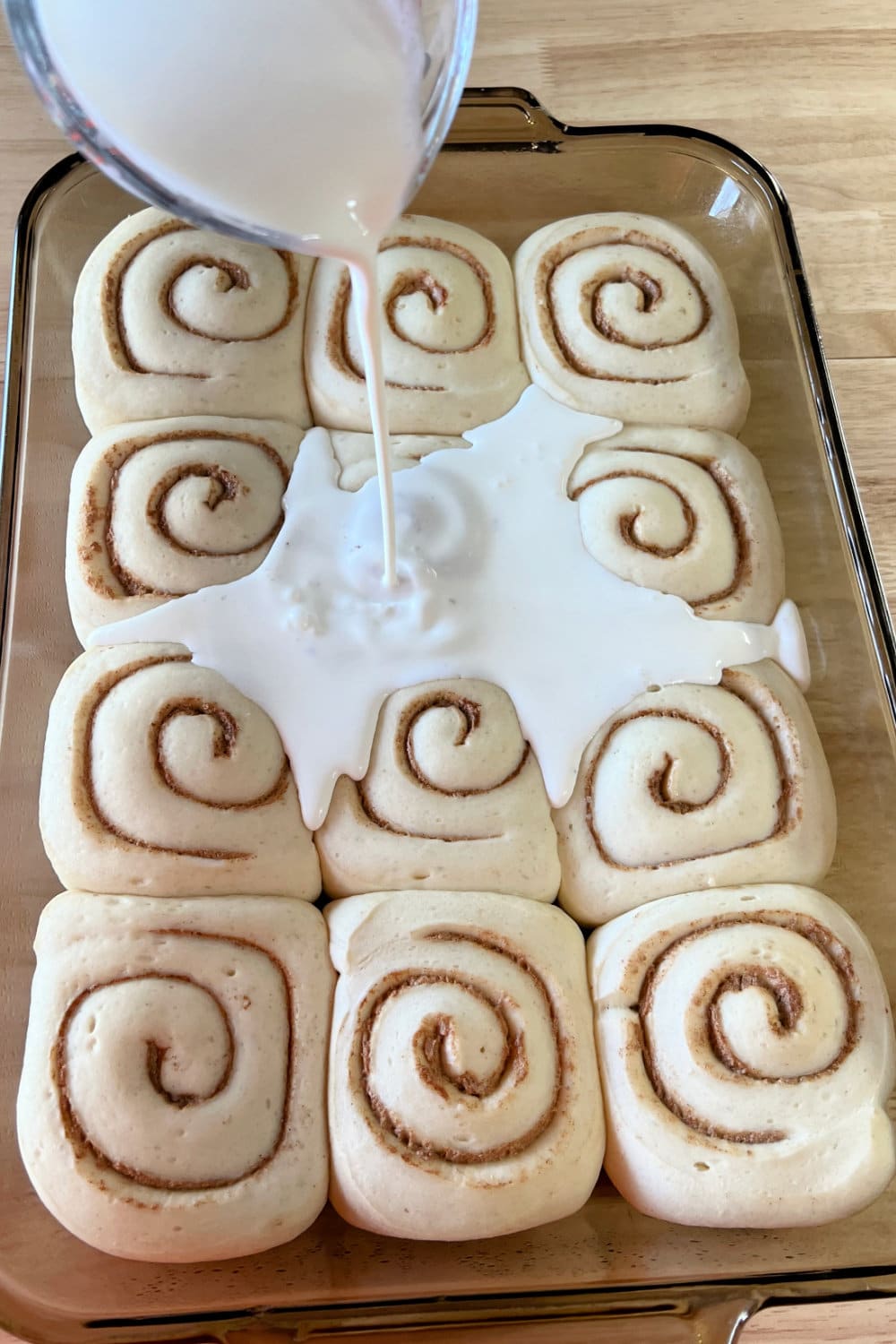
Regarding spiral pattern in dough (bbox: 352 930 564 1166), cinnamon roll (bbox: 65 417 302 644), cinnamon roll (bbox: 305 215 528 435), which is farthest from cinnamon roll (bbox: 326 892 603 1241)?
cinnamon roll (bbox: 305 215 528 435)

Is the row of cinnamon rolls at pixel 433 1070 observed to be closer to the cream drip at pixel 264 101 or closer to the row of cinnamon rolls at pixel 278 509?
the row of cinnamon rolls at pixel 278 509

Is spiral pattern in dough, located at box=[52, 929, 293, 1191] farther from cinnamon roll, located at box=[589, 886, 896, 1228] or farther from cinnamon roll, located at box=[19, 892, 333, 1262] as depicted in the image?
cinnamon roll, located at box=[589, 886, 896, 1228]

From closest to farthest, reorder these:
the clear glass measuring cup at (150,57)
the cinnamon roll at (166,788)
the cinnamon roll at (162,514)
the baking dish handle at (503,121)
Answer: the clear glass measuring cup at (150,57) < the cinnamon roll at (166,788) < the cinnamon roll at (162,514) < the baking dish handle at (503,121)

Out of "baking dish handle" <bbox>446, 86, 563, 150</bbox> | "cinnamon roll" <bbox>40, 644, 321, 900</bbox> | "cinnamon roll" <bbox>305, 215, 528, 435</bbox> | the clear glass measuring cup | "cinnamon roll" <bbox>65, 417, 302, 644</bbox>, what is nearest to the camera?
the clear glass measuring cup

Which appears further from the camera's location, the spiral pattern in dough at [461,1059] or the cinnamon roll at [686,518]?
the cinnamon roll at [686,518]

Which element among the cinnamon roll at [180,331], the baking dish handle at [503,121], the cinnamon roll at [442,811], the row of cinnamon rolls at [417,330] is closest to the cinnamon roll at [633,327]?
the row of cinnamon rolls at [417,330]

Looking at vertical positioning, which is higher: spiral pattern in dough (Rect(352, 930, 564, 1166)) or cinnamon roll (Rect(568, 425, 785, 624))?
cinnamon roll (Rect(568, 425, 785, 624))

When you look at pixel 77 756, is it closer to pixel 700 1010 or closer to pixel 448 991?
pixel 448 991

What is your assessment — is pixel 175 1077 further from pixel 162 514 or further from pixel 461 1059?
pixel 162 514
